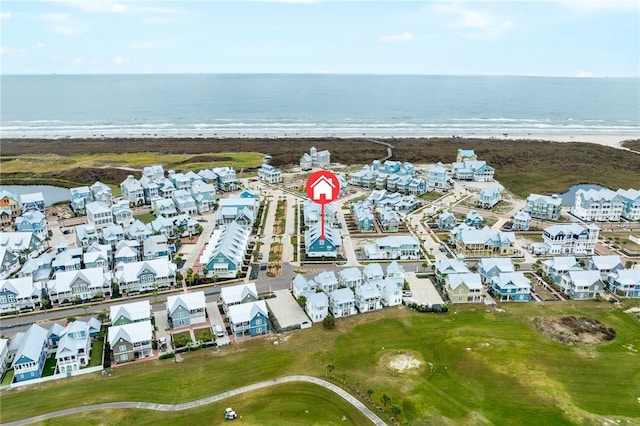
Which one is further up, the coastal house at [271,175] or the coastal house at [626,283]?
the coastal house at [271,175]

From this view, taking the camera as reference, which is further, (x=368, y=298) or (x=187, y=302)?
(x=368, y=298)

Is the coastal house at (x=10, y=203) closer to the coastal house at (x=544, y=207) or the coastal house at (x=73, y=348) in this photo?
the coastal house at (x=73, y=348)

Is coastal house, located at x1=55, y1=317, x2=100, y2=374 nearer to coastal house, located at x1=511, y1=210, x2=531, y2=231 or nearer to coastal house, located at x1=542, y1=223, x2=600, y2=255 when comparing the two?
coastal house, located at x1=542, y1=223, x2=600, y2=255

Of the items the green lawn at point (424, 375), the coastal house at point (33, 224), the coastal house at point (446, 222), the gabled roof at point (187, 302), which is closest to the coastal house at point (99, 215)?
the coastal house at point (33, 224)

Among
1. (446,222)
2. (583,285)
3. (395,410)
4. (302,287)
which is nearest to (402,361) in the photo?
(395,410)

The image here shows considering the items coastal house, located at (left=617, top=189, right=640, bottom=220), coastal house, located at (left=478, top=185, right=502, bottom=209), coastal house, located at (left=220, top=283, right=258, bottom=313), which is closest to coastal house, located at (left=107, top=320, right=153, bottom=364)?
coastal house, located at (left=220, top=283, right=258, bottom=313)

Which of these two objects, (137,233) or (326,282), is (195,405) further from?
(137,233)

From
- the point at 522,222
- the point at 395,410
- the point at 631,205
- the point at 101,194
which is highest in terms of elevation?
the point at 631,205

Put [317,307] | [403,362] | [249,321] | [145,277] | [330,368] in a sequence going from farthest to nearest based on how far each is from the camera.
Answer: [145,277], [317,307], [249,321], [403,362], [330,368]
